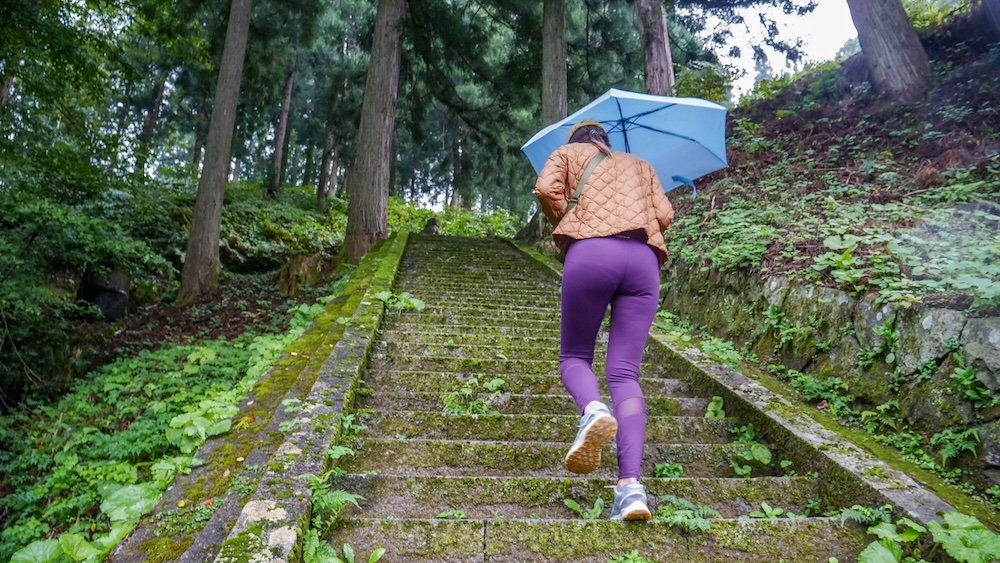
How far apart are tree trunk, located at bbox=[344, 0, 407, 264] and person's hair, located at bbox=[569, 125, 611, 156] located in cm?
776

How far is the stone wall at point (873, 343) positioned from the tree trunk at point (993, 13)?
5.64m

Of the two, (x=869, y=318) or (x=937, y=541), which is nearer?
(x=937, y=541)

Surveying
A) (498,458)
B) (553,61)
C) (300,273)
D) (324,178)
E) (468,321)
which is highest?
(553,61)

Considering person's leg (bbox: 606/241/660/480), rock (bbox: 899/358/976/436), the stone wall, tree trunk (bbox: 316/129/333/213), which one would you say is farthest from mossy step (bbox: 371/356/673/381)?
tree trunk (bbox: 316/129/333/213)

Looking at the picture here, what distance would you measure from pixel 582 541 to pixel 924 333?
237 centimetres

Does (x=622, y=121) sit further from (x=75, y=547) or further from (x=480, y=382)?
(x=75, y=547)

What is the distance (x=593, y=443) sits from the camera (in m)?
2.13

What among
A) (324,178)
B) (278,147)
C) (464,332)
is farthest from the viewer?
(324,178)

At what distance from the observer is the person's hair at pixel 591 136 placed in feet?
8.77

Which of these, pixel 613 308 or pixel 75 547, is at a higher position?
pixel 613 308

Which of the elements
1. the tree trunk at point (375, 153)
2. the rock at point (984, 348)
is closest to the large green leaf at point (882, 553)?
the rock at point (984, 348)

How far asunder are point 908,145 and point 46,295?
9.56 m

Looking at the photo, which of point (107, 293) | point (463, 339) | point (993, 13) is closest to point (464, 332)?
point (463, 339)

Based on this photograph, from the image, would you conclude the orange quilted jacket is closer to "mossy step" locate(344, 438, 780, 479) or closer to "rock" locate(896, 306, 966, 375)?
"mossy step" locate(344, 438, 780, 479)
